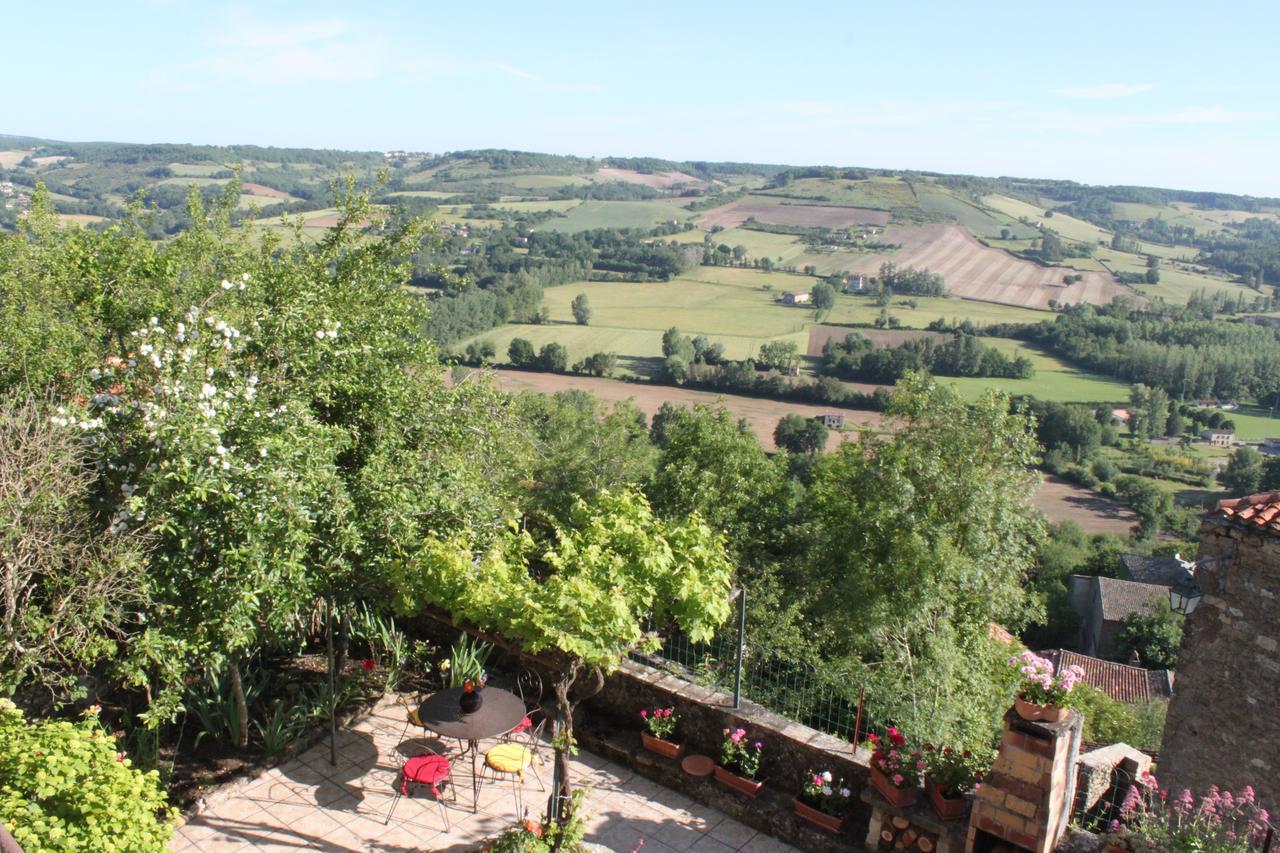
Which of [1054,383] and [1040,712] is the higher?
[1040,712]

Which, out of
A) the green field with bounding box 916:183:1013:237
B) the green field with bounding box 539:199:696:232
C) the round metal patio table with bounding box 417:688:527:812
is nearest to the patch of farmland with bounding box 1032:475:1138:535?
the round metal patio table with bounding box 417:688:527:812

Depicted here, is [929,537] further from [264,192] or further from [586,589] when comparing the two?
[264,192]

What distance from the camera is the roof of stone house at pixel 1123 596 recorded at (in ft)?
139

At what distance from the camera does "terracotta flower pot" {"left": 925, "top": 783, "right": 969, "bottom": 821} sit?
6031 millimetres

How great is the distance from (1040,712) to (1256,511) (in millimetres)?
3750

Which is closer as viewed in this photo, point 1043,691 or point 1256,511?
point 1043,691

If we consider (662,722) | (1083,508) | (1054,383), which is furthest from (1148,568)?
(662,722)

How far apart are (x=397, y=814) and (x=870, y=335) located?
7958 centimetres

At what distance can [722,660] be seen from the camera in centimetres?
841

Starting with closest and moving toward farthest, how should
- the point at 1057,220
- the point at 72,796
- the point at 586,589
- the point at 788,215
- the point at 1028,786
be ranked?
the point at 72,796, the point at 1028,786, the point at 586,589, the point at 788,215, the point at 1057,220

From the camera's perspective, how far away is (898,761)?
6.32 meters

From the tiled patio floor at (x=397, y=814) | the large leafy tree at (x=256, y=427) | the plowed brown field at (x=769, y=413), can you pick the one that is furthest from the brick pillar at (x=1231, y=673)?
the plowed brown field at (x=769, y=413)

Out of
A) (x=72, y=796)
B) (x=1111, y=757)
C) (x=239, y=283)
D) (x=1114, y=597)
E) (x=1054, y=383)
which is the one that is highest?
(x=239, y=283)

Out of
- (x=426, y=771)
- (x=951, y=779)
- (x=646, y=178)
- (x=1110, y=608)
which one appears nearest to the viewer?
(x=951, y=779)
